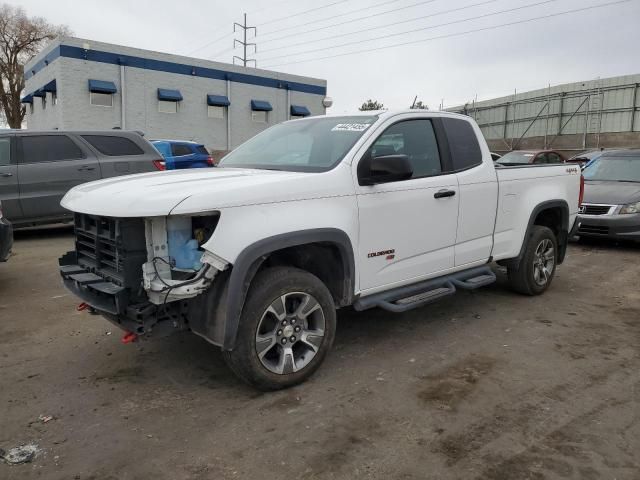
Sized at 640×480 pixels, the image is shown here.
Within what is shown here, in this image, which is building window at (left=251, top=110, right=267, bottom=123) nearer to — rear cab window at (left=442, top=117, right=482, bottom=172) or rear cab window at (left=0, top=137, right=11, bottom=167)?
rear cab window at (left=0, top=137, right=11, bottom=167)

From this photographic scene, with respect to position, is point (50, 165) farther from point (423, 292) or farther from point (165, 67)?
point (165, 67)

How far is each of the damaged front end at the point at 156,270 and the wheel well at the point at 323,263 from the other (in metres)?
0.63

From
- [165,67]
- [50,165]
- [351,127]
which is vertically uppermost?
[165,67]

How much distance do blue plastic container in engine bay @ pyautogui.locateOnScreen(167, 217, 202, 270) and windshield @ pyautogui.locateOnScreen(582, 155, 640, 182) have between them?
8865 mm

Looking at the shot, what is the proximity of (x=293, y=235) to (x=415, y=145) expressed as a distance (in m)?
1.70

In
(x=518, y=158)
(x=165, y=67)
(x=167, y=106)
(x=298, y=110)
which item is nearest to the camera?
(x=518, y=158)

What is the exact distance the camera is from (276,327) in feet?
11.3

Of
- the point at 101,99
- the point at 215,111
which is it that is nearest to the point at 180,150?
the point at 101,99

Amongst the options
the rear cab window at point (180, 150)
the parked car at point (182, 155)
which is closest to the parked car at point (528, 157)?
the parked car at point (182, 155)

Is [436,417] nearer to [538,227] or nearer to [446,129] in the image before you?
[446,129]

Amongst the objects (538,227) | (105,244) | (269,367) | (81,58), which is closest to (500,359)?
(269,367)

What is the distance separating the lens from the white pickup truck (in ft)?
10.2

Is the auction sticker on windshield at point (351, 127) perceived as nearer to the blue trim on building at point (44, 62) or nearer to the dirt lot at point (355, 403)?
the dirt lot at point (355, 403)

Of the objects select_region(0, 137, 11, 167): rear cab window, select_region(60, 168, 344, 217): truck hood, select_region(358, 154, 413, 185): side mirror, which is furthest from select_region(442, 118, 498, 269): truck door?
select_region(0, 137, 11, 167): rear cab window
